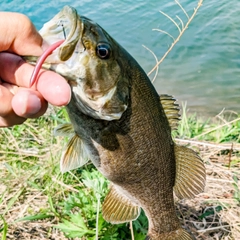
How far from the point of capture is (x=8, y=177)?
142 inches

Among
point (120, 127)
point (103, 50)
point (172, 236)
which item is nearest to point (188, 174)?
point (172, 236)

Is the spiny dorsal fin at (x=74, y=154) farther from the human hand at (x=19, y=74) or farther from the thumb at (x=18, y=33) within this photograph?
the thumb at (x=18, y=33)

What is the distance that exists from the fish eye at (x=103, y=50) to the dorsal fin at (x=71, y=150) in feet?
1.66

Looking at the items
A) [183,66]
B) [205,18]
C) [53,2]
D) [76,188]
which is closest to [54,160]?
[76,188]

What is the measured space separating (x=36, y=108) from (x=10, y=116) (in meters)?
0.34

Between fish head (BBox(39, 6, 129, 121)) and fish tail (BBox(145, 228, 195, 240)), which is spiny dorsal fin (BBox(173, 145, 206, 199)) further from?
fish head (BBox(39, 6, 129, 121))

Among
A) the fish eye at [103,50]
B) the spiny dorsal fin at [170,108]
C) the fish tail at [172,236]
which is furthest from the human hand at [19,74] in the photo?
the fish tail at [172,236]

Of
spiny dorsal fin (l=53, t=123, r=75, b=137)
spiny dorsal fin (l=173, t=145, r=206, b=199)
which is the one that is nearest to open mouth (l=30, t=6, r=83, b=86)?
spiny dorsal fin (l=53, t=123, r=75, b=137)

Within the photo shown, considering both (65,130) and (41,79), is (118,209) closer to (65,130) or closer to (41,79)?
(65,130)

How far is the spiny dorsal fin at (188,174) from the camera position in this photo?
98.0 inches

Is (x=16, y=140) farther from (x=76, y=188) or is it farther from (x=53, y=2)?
(x=53, y=2)

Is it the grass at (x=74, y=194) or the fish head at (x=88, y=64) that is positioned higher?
the fish head at (x=88, y=64)

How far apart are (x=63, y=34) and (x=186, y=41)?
7381 millimetres

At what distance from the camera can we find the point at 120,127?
2.14 m
